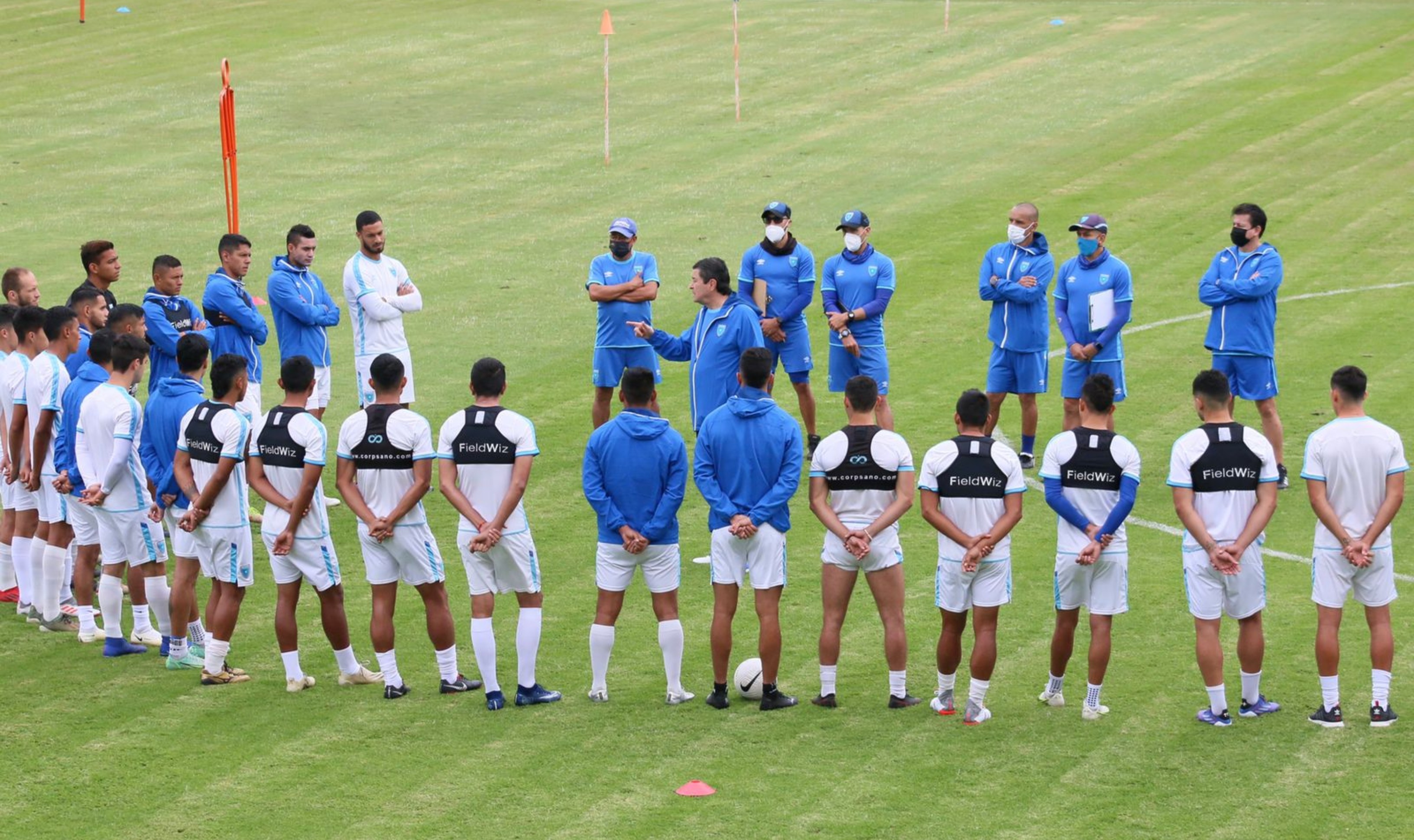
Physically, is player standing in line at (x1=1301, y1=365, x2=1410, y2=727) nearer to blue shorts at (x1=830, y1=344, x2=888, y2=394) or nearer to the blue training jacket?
the blue training jacket

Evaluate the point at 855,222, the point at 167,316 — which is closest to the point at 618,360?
the point at 855,222

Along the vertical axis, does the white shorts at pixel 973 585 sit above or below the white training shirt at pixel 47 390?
below

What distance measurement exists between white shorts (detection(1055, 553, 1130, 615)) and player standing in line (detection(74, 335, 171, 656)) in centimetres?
579

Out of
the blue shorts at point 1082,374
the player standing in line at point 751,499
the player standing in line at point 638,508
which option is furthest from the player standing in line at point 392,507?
the blue shorts at point 1082,374

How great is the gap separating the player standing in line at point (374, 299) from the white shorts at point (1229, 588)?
7.24 meters

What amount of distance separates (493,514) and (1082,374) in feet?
22.0

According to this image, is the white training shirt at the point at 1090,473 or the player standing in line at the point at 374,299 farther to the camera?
the player standing in line at the point at 374,299

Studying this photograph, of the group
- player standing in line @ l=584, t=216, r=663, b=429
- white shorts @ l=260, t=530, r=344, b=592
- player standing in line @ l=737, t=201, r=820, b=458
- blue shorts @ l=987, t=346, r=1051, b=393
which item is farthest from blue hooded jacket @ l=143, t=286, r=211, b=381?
blue shorts @ l=987, t=346, r=1051, b=393

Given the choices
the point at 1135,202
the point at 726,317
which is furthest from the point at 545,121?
the point at 726,317

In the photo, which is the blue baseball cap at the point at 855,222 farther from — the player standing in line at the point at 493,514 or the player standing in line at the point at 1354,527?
the player standing in line at the point at 1354,527

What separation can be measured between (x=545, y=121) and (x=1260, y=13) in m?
16.6

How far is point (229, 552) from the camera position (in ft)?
36.0

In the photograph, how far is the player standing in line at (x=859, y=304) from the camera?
15500mm

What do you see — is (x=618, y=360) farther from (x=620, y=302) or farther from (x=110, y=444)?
(x=110, y=444)
